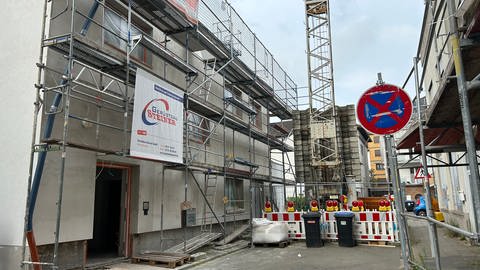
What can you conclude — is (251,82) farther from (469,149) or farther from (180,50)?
(469,149)

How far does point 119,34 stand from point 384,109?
7765mm

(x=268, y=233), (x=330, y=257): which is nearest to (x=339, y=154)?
(x=268, y=233)

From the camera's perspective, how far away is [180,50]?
43.5ft

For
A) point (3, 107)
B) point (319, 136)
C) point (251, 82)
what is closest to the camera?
point (3, 107)

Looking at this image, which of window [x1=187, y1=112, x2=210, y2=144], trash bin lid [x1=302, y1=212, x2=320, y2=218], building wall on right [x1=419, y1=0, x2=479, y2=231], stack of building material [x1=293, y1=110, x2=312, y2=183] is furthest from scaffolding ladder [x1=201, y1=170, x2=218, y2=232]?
stack of building material [x1=293, y1=110, x2=312, y2=183]

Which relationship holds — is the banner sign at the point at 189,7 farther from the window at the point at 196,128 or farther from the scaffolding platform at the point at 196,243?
the scaffolding platform at the point at 196,243

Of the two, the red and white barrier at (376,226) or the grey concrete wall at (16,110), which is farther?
the red and white barrier at (376,226)

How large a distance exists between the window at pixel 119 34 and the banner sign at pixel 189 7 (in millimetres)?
1297

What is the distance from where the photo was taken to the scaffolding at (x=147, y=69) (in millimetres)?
7688

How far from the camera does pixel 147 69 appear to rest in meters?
10.9

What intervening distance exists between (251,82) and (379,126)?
12.3 metres

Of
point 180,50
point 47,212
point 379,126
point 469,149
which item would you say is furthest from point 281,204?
point 469,149

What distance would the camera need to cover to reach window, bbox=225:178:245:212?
1661 cm

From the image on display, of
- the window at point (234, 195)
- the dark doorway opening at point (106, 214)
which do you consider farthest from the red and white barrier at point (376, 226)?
the dark doorway opening at point (106, 214)
